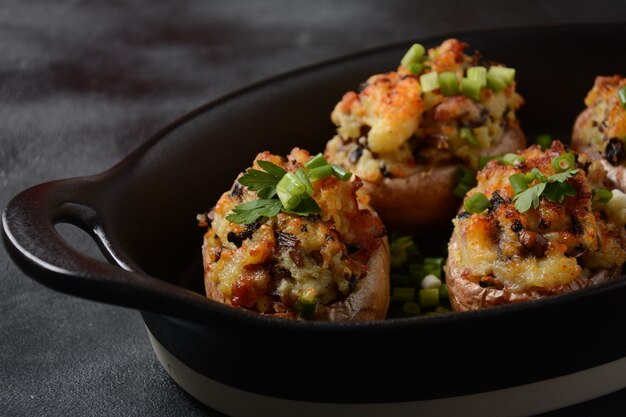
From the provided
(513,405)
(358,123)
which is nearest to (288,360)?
(513,405)

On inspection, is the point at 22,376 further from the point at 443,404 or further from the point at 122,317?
the point at 443,404

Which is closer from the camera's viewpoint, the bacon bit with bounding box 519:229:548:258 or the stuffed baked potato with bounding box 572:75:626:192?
the bacon bit with bounding box 519:229:548:258

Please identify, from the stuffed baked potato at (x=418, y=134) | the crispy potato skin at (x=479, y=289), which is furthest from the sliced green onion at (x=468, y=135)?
the crispy potato skin at (x=479, y=289)

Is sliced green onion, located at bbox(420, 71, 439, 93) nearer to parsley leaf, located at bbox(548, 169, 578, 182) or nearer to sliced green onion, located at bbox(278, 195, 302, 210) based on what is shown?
parsley leaf, located at bbox(548, 169, 578, 182)

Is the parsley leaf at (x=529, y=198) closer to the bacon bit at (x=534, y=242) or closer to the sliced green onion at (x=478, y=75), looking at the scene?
the bacon bit at (x=534, y=242)

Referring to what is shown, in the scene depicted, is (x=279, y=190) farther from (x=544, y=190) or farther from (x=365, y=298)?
(x=544, y=190)

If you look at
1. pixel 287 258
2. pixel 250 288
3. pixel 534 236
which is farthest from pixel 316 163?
pixel 534 236

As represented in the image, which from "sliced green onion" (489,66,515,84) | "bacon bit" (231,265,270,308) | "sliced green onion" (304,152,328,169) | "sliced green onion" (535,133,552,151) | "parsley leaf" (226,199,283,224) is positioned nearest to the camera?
"bacon bit" (231,265,270,308)

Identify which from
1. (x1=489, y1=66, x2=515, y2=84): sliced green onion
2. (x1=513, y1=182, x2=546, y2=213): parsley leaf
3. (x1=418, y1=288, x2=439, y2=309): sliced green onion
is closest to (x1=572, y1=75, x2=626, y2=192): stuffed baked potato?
(x1=489, y1=66, x2=515, y2=84): sliced green onion
